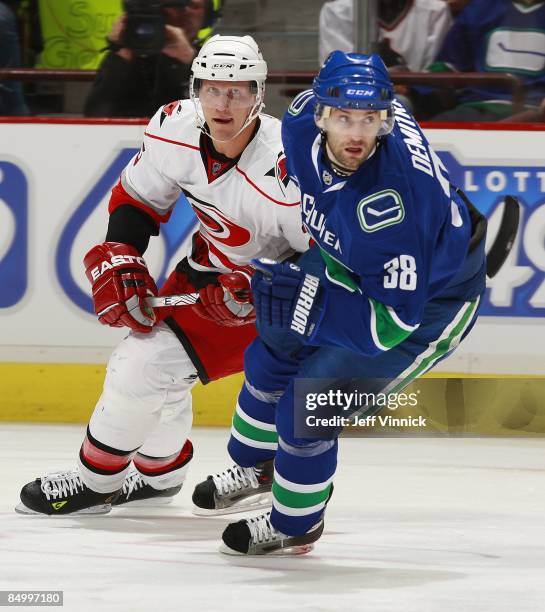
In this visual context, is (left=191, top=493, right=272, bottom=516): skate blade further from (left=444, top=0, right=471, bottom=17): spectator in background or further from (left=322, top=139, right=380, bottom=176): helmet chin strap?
(left=444, top=0, right=471, bottom=17): spectator in background

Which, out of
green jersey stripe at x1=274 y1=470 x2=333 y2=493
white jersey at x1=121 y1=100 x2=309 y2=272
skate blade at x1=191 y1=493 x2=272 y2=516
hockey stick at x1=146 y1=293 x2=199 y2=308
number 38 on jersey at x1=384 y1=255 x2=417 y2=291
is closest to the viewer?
number 38 on jersey at x1=384 y1=255 x2=417 y2=291

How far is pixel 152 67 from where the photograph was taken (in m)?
4.31

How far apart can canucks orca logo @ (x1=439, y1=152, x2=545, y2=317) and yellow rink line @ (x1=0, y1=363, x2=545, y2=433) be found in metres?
0.36

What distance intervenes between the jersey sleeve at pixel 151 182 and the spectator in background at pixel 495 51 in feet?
4.48

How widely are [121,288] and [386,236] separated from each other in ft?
2.80

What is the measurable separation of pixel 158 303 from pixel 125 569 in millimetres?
710

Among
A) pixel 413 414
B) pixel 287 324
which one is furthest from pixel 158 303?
pixel 413 414

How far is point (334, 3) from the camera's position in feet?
14.1

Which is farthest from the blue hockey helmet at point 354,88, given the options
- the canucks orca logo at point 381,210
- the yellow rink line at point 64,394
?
the yellow rink line at point 64,394

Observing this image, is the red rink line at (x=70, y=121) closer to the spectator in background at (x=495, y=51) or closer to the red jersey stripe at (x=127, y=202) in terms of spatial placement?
the spectator in background at (x=495, y=51)

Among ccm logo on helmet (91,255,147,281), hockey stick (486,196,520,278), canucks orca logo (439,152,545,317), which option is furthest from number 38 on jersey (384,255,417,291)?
canucks orca logo (439,152,545,317)

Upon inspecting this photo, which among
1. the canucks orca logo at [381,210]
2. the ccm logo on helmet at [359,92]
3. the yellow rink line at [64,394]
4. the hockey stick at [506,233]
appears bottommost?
the yellow rink line at [64,394]

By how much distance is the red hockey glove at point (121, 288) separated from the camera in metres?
3.05

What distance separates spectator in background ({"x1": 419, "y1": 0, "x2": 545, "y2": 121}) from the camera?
4246 mm
